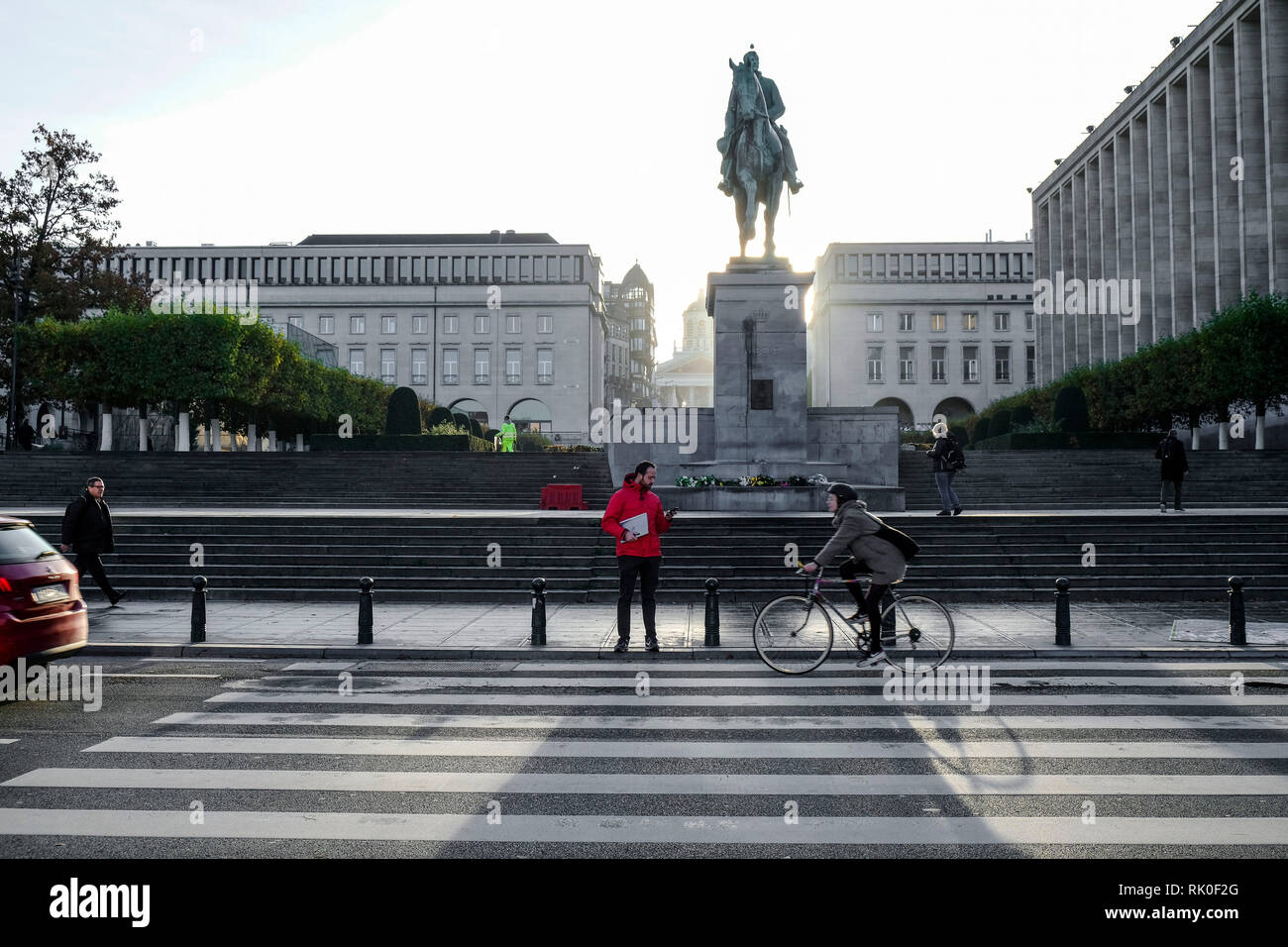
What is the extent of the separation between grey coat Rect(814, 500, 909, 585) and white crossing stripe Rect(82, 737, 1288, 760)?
2.83 metres

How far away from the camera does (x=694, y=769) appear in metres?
6.44

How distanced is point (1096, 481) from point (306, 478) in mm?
28203

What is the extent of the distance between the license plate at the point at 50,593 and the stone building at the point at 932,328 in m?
91.4

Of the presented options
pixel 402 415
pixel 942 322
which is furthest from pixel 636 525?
pixel 942 322

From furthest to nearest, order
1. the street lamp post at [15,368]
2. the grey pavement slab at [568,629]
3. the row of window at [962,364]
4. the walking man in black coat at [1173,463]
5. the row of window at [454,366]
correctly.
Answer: the row of window at [454,366] → the row of window at [962,364] → the street lamp post at [15,368] → the walking man in black coat at [1173,463] → the grey pavement slab at [568,629]

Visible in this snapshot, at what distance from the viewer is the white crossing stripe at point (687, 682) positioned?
9438 millimetres

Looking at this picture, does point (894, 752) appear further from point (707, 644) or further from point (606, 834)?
point (707, 644)

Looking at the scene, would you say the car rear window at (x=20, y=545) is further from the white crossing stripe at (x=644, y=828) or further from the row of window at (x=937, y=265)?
the row of window at (x=937, y=265)

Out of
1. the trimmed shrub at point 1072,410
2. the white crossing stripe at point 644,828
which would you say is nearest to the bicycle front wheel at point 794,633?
the white crossing stripe at point 644,828

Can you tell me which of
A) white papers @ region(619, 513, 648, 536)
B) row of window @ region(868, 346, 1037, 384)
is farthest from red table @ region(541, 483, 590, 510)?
row of window @ region(868, 346, 1037, 384)

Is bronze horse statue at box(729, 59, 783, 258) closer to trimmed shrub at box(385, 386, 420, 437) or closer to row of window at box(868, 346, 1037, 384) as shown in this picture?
trimmed shrub at box(385, 386, 420, 437)

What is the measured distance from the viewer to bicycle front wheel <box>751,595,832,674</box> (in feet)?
33.2

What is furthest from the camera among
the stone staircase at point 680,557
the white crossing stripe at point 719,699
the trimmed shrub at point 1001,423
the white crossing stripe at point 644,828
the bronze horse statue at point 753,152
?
the trimmed shrub at point 1001,423

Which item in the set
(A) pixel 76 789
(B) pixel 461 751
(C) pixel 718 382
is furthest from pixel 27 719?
(C) pixel 718 382
